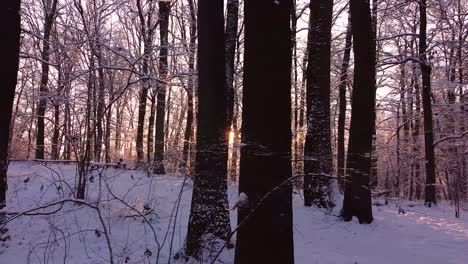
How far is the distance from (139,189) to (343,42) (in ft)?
38.7

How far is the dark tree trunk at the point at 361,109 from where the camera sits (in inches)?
356

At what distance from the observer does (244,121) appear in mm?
4312

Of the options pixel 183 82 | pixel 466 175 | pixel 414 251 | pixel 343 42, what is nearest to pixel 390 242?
pixel 414 251

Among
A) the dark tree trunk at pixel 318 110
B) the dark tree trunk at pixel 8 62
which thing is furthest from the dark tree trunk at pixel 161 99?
the dark tree trunk at pixel 8 62

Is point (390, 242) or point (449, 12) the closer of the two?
point (390, 242)

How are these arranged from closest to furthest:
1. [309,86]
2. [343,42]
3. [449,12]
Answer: [309,86] < [343,42] < [449,12]

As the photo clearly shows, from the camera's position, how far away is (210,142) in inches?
266

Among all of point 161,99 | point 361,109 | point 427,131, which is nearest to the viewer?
point 361,109

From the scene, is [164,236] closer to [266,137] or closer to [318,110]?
[266,137]

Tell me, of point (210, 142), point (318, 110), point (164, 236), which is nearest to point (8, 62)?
point (210, 142)

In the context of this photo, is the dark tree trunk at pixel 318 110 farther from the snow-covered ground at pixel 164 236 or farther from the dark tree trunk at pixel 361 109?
the dark tree trunk at pixel 361 109

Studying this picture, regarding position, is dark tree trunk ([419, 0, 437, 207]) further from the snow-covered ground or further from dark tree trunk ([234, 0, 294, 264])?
dark tree trunk ([234, 0, 294, 264])

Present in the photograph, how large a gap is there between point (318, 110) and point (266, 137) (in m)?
6.78

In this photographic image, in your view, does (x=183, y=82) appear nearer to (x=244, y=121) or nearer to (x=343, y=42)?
(x=343, y=42)
